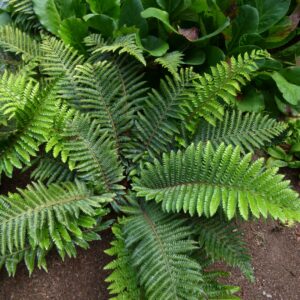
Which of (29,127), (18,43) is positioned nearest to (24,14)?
(18,43)

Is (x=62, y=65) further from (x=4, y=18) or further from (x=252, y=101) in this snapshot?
(x=252, y=101)

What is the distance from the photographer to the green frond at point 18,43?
308 cm

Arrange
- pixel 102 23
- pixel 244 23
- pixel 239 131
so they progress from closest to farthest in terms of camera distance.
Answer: pixel 239 131, pixel 102 23, pixel 244 23

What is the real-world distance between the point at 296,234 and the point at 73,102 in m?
2.06

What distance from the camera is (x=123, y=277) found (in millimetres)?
2367

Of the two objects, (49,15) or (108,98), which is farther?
(49,15)

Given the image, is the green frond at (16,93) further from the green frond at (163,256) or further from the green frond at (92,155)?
the green frond at (163,256)

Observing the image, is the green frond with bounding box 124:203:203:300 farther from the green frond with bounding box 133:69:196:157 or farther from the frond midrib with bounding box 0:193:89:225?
the green frond with bounding box 133:69:196:157

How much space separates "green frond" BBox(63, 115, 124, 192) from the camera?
2.62m

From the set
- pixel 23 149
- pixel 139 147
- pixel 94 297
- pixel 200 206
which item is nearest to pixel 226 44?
pixel 139 147

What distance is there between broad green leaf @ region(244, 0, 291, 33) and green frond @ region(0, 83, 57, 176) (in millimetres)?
1932

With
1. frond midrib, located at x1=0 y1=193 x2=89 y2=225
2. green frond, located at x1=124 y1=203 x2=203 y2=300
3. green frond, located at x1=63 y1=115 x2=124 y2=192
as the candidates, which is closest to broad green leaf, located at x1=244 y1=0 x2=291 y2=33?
green frond, located at x1=63 y1=115 x2=124 y2=192

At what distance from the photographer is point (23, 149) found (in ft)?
8.30

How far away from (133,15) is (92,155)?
1.25m
